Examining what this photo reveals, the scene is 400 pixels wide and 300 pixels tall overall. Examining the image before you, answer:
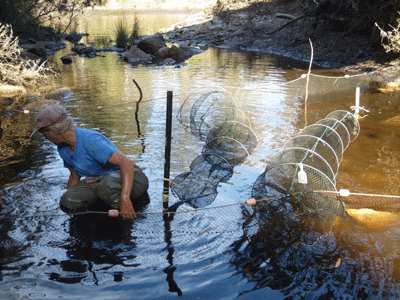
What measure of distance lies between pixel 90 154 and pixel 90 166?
263 mm

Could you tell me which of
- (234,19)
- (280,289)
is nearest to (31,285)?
(280,289)

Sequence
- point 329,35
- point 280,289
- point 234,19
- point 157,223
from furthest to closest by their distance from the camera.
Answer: point 234,19
point 329,35
point 157,223
point 280,289

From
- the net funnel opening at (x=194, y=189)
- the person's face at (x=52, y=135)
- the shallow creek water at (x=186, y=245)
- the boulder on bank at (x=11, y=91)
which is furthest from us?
the boulder on bank at (x=11, y=91)

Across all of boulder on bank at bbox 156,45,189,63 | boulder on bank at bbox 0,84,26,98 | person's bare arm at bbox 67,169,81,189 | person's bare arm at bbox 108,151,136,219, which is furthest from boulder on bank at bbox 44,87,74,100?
boulder on bank at bbox 156,45,189,63

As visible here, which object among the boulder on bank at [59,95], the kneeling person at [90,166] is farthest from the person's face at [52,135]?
the boulder on bank at [59,95]

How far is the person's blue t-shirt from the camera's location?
426 centimetres

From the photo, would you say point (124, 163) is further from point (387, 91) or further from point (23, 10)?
point (23, 10)

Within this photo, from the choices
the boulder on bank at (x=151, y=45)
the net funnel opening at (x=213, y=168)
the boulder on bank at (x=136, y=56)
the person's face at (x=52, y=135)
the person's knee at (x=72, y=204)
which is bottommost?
the person's knee at (x=72, y=204)

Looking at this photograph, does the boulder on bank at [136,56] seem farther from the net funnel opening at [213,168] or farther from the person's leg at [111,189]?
the person's leg at [111,189]

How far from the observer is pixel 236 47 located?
991 inches

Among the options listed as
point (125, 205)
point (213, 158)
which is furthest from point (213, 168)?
point (125, 205)

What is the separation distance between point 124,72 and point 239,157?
10.9 meters

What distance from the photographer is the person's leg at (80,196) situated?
4.69 metres

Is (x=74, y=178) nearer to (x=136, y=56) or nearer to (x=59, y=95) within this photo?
(x=59, y=95)
